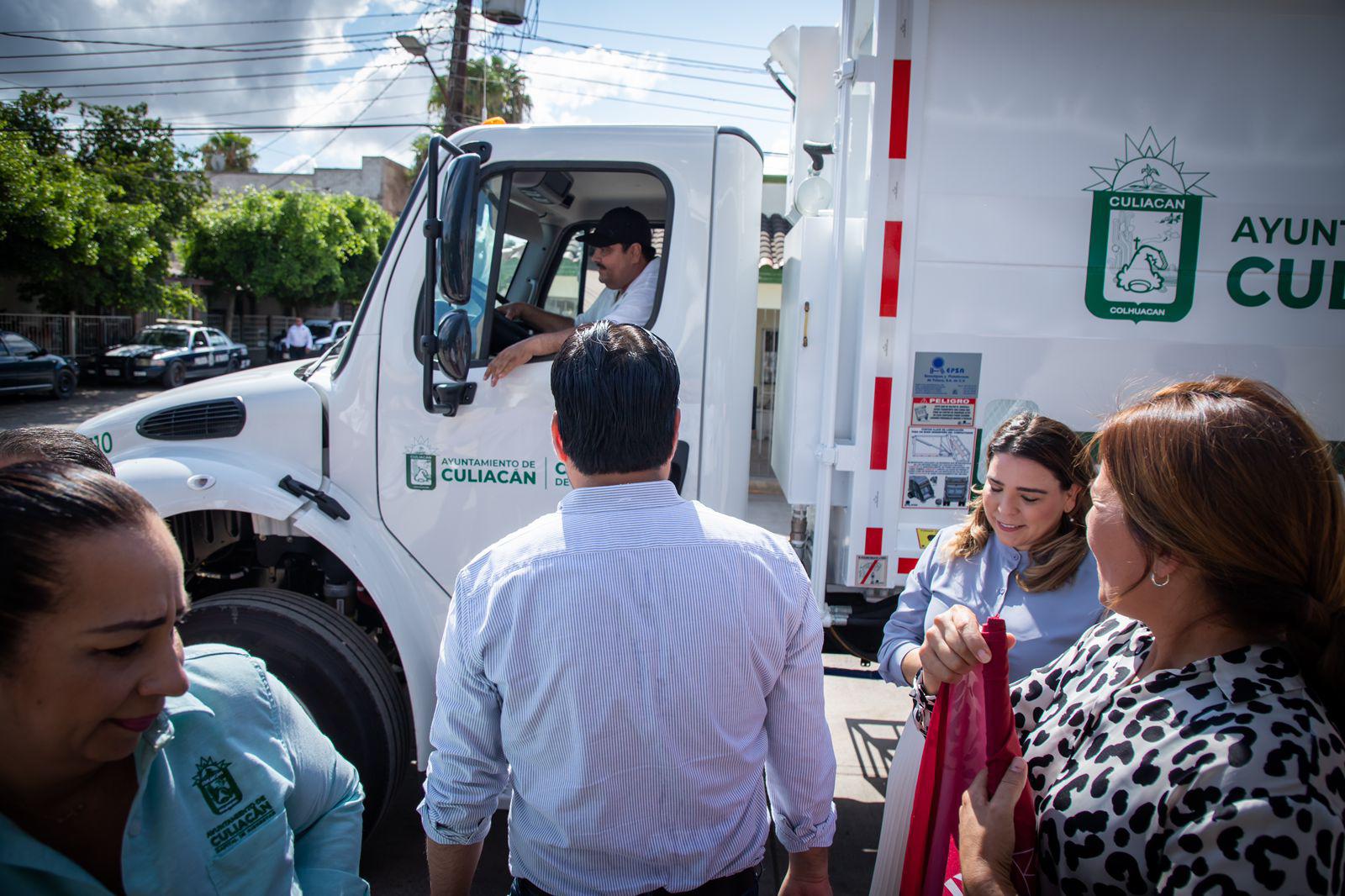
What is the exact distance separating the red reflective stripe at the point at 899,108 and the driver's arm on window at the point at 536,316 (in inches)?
51.0

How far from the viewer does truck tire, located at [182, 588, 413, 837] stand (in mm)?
2535

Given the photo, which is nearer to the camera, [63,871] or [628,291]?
[63,871]

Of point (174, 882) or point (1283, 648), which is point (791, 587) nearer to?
point (1283, 648)

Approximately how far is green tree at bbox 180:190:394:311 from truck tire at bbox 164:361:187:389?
629 cm

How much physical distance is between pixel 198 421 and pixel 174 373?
21506 mm

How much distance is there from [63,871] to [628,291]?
6.72 ft

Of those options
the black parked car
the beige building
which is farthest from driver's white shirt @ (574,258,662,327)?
the beige building

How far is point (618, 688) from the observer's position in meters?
1.32

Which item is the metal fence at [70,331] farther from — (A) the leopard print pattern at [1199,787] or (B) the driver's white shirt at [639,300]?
(A) the leopard print pattern at [1199,787]

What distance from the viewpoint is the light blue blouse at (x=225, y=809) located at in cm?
107

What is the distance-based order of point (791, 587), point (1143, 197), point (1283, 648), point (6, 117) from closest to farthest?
point (1283, 648), point (791, 587), point (1143, 197), point (6, 117)

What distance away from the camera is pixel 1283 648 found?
1.15m

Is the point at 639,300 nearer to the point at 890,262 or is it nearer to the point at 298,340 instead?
the point at 890,262

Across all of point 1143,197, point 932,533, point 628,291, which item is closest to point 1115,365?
point 1143,197
